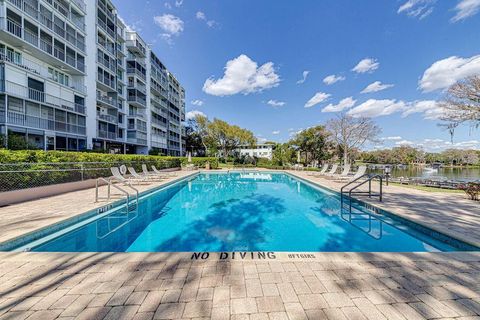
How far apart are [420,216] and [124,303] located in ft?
22.2

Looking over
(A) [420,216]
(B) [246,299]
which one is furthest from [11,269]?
(A) [420,216]

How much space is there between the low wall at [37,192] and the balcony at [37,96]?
9.96m

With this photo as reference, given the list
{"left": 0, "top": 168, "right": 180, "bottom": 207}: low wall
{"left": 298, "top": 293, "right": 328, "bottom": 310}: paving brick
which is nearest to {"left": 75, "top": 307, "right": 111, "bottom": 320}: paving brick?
{"left": 298, "top": 293, "right": 328, "bottom": 310}: paving brick

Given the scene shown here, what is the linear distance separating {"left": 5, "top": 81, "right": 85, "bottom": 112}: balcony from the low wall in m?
9.96

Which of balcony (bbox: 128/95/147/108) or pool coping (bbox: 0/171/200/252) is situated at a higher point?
balcony (bbox: 128/95/147/108)

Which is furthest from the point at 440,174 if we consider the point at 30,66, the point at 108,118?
the point at 30,66

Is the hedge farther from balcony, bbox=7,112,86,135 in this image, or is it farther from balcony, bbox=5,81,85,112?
balcony, bbox=5,81,85,112

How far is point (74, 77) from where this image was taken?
18.9 meters

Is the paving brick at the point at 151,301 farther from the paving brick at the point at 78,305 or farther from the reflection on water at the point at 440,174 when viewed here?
the reflection on water at the point at 440,174

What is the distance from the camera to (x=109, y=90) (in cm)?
2348

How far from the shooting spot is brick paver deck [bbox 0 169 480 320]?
1885 millimetres

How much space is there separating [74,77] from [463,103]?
31.5 m

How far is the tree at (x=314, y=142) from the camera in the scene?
30.8 meters

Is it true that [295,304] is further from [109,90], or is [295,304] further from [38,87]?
[109,90]
